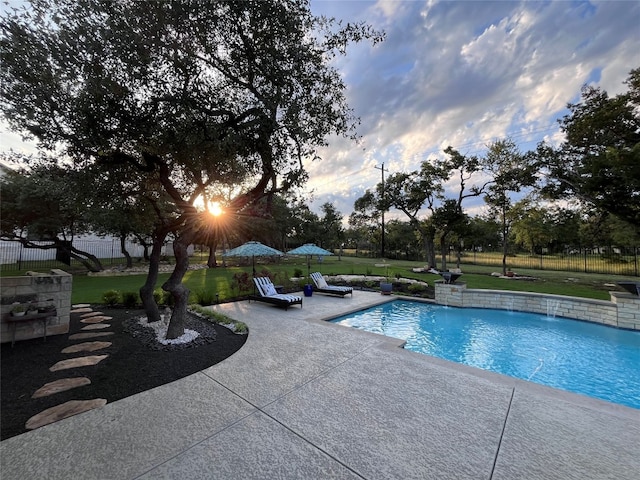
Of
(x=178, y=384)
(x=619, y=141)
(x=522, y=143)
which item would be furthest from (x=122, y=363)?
(x=522, y=143)

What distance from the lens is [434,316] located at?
10000mm

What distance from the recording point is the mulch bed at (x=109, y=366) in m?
3.51

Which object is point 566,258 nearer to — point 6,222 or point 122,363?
point 122,363

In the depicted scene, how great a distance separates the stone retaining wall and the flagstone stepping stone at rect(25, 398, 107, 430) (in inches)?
448

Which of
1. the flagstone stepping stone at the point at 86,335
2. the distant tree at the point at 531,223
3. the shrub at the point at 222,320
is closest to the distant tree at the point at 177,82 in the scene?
the shrub at the point at 222,320

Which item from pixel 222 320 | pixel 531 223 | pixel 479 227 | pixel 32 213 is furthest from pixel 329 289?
pixel 531 223

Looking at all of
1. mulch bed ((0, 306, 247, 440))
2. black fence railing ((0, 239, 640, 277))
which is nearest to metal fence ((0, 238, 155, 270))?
black fence railing ((0, 239, 640, 277))

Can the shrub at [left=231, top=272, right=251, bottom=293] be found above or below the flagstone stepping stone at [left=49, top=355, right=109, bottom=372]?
above

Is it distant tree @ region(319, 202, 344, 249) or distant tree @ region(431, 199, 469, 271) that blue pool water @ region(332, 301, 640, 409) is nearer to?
distant tree @ region(431, 199, 469, 271)

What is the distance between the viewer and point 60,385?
3.92 meters

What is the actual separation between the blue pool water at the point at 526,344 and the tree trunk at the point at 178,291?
4987mm

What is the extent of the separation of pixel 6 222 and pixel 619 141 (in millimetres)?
35860

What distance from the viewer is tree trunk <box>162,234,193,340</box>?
234 inches

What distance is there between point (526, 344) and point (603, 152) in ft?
39.0
